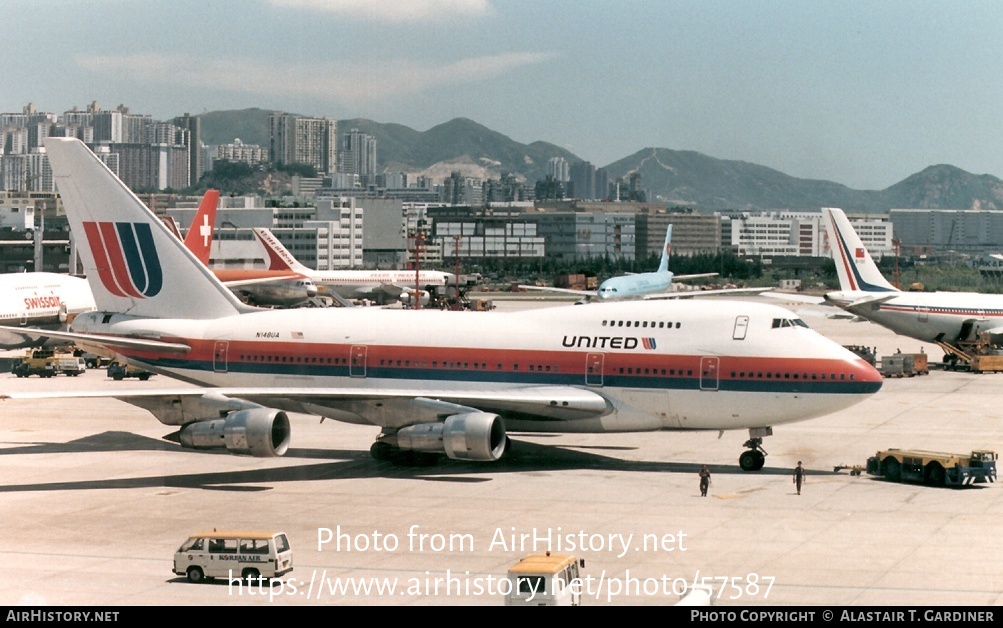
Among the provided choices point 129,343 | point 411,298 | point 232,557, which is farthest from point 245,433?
point 411,298

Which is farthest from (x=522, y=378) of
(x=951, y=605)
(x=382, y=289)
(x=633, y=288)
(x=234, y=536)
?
(x=382, y=289)

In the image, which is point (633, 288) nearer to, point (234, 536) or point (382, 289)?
point (382, 289)

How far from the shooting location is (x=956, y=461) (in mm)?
44562

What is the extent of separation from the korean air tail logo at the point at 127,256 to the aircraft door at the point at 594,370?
17873 mm

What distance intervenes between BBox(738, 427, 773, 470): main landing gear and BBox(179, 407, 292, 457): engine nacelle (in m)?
16.2

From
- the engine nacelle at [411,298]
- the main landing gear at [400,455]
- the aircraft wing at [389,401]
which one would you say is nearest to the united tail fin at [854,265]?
the aircraft wing at [389,401]

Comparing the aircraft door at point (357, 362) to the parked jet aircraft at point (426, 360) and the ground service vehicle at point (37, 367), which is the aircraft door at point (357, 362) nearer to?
the parked jet aircraft at point (426, 360)

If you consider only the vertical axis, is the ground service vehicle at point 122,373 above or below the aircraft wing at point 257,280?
below

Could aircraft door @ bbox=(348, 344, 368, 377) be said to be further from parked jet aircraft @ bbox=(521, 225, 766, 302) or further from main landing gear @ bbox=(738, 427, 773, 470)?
parked jet aircraft @ bbox=(521, 225, 766, 302)

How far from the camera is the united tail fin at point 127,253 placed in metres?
51.9

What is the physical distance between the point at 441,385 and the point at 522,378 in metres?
3.09

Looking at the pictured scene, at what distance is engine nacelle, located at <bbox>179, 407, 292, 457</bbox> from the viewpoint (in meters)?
44.3

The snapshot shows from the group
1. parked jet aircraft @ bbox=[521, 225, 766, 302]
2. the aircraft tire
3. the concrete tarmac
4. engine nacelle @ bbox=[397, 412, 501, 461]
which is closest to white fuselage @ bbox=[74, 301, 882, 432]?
the aircraft tire
